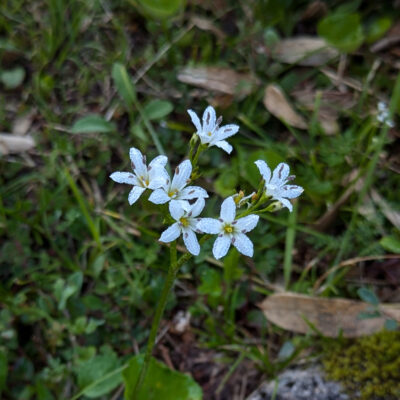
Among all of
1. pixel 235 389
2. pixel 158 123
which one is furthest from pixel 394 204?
pixel 158 123

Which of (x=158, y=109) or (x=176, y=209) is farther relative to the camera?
(x=158, y=109)

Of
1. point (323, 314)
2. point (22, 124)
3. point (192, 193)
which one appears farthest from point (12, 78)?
point (323, 314)

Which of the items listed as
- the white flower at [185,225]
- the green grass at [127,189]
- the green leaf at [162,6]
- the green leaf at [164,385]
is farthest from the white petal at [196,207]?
the green leaf at [162,6]

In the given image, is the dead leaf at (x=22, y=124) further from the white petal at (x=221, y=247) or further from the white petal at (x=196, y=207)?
the white petal at (x=221, y=247)

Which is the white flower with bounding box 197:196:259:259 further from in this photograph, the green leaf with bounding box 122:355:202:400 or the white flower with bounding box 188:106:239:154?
the green leaf with bounding box 122:355:202:400

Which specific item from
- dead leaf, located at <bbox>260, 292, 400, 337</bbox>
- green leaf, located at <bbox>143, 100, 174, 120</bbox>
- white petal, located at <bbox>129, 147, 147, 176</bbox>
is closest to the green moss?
Answer: dead leaf, located at <bbox>260, 292, 400, 337</bbox>

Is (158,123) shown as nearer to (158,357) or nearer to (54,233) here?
(54,233)

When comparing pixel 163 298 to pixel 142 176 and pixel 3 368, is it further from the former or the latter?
pixel 3 368
